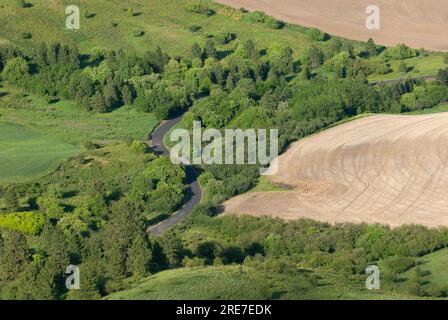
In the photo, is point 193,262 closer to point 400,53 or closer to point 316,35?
point 400,53

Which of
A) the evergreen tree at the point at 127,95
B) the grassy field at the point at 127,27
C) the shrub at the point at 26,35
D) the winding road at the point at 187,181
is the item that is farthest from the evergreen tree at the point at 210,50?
the shrub at the point at 26,35

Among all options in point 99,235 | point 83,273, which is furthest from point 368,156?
point 83,273

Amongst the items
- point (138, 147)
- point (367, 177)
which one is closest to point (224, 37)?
point (138, 147)

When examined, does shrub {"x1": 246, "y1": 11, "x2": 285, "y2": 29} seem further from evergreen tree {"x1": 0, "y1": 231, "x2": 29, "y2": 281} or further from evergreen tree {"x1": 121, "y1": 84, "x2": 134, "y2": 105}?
evergreen tree {"x1": 0, "y1": 231, "x2": 29, "y2": 281}

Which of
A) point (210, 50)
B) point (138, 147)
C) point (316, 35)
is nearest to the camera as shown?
point (138, 147)

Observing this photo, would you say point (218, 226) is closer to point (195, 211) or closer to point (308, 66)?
point (195, 211)

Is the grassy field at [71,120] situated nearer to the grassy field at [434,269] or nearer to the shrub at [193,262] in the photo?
the shrub at [193,262]
